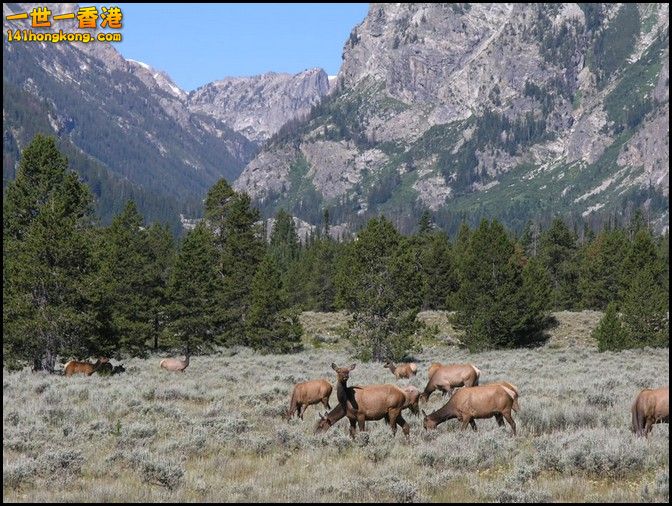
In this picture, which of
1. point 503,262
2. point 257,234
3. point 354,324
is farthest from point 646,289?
point 257,234

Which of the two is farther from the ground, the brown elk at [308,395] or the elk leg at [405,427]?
the brown elk at [308,395]

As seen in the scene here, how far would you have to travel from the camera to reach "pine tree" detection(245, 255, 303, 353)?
143 ft

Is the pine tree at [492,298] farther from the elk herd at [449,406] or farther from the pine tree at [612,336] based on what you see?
the elk herd at [449,406]

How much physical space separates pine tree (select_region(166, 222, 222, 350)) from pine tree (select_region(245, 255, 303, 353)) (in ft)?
8.21

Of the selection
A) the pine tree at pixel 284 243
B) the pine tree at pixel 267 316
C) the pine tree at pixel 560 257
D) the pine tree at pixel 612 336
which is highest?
the pine tree at pixel 284 243

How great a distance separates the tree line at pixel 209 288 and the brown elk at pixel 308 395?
42.4 feet

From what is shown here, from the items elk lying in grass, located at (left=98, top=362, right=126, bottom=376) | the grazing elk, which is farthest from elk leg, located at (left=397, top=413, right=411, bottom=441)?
the grazing elk

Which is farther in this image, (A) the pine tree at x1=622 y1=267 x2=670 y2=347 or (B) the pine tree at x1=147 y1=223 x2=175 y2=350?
(A) the pine tree at x1=622 y1=267 x2=670 y2=347

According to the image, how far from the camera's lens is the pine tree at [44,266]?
26.7 meters

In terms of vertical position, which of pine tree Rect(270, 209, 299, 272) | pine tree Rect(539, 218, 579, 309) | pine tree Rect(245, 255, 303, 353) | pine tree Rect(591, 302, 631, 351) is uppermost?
pine tree Rect(270, 209, 299, 272)

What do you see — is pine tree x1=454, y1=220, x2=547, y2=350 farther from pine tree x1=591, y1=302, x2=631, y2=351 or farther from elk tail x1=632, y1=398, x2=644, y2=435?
elk tail x1=632, y1=398, x2=644, y2=435

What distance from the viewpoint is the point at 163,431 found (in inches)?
585

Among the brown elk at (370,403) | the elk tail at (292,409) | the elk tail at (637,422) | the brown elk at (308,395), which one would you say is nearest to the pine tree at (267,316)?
the brown elk at (308,395)

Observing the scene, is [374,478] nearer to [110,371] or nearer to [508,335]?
[110,371]
